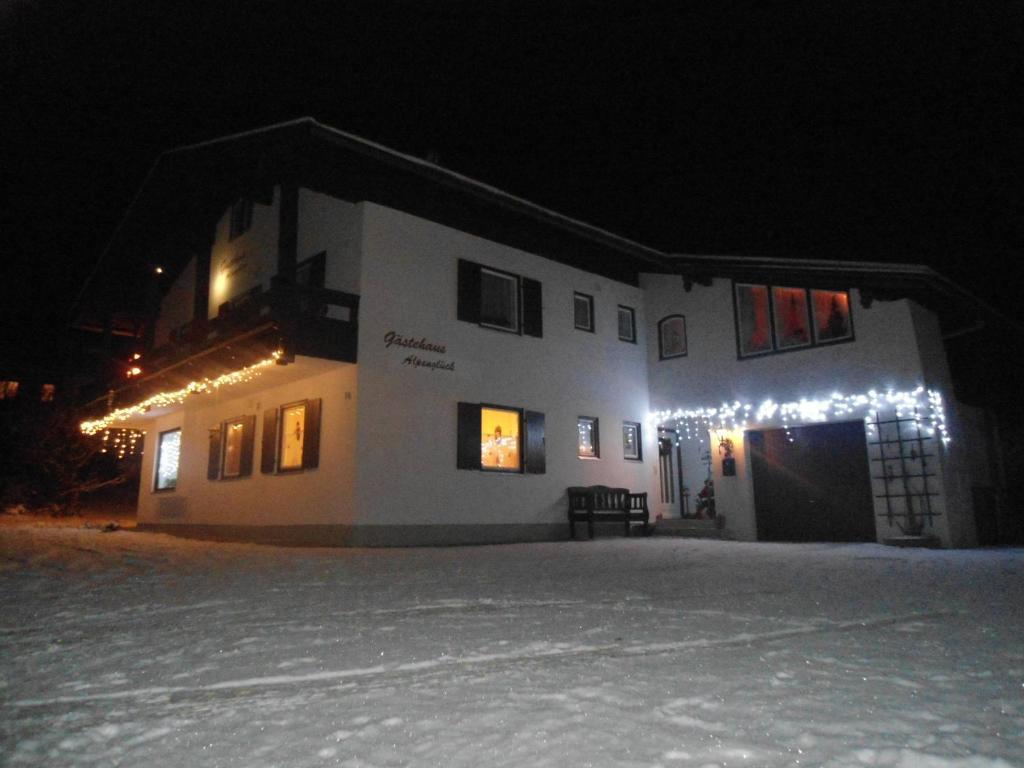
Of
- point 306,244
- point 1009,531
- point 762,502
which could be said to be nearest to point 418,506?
point 306,244

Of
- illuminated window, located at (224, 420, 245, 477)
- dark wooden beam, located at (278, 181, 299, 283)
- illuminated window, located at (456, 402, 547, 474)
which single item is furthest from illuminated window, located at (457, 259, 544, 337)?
illuminated window, located at (224, 420, 245, 477)

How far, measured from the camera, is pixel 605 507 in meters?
11.7

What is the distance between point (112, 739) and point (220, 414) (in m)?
12.1

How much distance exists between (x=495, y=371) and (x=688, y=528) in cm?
466

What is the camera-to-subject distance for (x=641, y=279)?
14.3 metres

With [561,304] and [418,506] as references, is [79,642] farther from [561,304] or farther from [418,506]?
[561,304]

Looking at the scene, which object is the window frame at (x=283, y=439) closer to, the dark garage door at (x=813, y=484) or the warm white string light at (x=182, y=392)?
the warm white string light at (x=182, y=392)

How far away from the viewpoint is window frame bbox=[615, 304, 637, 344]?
44.5 ft

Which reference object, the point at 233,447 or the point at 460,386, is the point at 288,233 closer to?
the point at 460,386

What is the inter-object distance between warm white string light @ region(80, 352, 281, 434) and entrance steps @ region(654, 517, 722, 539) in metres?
7.62

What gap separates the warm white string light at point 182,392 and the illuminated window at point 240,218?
3461mm

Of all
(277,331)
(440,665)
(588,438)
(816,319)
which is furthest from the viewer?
(588,438)

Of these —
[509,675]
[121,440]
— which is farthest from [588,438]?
[121,440]

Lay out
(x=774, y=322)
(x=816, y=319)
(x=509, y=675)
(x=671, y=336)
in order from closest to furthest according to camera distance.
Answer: (x=509, y=675) → (x=816, y=319) → (x=774, y=322) → (x=671, y=336)
